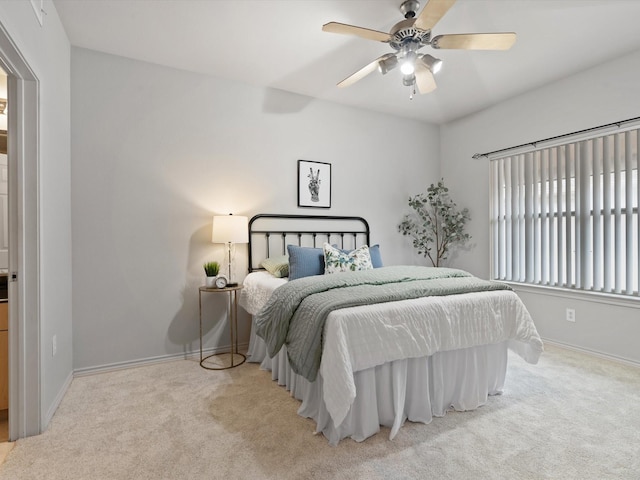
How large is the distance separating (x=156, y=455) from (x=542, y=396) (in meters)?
2.44

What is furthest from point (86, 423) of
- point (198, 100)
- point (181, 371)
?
point (198, 100)

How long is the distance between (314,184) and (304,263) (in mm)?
1182

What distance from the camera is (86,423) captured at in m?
2.09

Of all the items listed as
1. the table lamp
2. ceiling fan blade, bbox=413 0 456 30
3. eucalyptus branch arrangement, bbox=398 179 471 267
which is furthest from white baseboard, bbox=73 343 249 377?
ceiling fan blade, bbox=413 0 456 30

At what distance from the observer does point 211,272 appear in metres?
3.06

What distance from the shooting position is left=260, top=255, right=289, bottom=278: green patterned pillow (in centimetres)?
320

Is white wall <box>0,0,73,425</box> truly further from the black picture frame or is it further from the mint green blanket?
the black picture frame

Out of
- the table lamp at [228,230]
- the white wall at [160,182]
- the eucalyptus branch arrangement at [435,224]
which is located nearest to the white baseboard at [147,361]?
the white wall at [160,182]

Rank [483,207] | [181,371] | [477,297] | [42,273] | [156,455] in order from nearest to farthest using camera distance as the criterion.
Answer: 1. [156,455]
2. [42,273]
3. [477,297]
4. [181,371]
5. [483,207]

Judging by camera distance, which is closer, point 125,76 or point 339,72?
point 125,76

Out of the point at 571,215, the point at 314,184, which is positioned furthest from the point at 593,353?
the point at 314,184

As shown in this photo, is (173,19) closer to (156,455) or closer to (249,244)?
(249,244)

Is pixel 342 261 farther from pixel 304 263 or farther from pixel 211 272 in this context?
pixel 211 272

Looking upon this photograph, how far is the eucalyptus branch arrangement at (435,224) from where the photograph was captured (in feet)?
14.8
